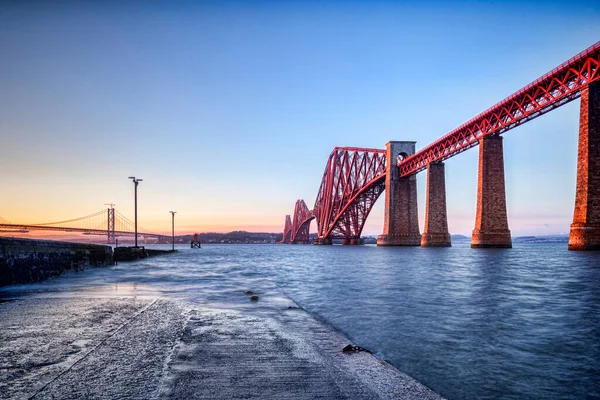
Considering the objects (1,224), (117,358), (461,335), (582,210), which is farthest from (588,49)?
(1,224)

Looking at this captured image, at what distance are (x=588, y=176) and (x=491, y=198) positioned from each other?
14955 mm

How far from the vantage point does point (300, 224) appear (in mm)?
163000

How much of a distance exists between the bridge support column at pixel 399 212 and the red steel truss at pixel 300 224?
273 ft

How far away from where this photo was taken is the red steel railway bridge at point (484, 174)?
105 feet

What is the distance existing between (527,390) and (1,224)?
7550 cm

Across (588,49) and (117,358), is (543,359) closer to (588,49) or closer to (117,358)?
(117,358)

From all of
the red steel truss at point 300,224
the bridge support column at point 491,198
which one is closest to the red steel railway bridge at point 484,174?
the bridge support column at point 491,198

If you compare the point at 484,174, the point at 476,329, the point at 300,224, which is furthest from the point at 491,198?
the point at 300,224

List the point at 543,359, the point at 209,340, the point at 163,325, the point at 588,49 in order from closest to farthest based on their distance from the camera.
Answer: the point at 209,340, the point at 543,359, the point at 163,325, the point at 588,49

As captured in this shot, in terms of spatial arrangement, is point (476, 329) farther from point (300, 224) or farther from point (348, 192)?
point (300, 224)

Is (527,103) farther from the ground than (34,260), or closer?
farther from the ground

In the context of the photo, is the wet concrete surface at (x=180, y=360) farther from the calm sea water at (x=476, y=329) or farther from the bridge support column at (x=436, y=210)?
the bridge support column at (x=436, y=210)

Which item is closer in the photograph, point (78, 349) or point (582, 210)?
point (78, 349)

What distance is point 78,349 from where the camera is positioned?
15.8ft
